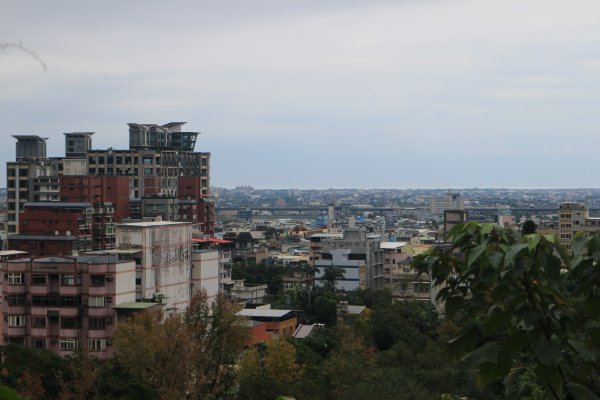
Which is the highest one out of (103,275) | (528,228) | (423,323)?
(528,228)

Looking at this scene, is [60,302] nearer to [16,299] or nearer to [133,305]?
[16,299]

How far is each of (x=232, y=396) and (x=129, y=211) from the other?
25782 millimetres

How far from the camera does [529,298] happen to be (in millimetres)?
3557

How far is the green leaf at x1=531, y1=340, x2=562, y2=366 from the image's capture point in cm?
345

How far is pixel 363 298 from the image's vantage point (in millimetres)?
36062

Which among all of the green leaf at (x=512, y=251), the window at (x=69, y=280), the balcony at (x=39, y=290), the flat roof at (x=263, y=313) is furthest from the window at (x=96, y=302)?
the green leaf at (x=512, y=251)

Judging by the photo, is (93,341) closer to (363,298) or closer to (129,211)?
(363,298)

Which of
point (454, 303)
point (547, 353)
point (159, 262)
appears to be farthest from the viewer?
point (159, 262)

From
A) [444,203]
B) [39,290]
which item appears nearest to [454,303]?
[39,290]

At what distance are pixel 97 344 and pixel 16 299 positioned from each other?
6.77 feet

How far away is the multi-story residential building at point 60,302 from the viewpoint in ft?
70.7

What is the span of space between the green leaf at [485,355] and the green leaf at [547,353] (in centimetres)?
13

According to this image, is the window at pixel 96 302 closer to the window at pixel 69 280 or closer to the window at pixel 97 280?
the window at pixel 97 280

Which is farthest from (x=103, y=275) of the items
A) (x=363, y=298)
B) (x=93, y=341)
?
(x=363, y=298)
